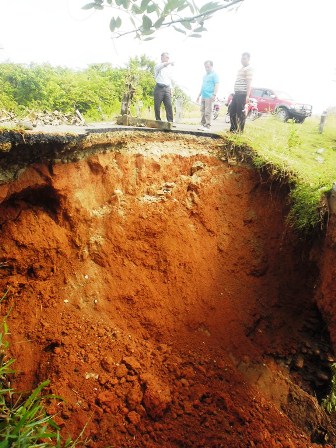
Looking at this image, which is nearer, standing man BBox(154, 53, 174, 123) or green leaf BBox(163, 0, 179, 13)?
green leaf BBox(163, 0, 179, 13)

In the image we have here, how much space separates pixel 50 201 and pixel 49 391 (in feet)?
5.61

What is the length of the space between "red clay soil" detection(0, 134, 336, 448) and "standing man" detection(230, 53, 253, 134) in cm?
119

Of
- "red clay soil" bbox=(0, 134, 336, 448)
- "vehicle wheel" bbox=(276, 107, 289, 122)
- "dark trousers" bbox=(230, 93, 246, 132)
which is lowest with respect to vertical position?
"red clay soil" bbox=(0, 134, 336, 448)

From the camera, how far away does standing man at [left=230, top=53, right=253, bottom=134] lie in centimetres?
469

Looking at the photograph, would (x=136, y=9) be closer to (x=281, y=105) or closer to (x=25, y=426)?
(x=25, y=426)

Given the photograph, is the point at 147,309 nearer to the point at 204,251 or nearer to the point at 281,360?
the point at 204,251

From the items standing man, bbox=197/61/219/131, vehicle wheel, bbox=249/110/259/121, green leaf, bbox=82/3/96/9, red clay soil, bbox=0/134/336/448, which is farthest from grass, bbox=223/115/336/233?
vehicle wheel, bbox=249/110/259/121

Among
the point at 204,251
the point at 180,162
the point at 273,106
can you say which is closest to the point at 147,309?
the point at 204,251

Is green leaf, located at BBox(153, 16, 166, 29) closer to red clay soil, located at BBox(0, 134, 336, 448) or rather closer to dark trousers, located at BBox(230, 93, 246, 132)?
red clay soil, located at BBox(0, 134, 336, 448)

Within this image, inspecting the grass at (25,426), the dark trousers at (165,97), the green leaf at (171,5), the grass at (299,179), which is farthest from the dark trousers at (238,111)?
the grass at (25,426)

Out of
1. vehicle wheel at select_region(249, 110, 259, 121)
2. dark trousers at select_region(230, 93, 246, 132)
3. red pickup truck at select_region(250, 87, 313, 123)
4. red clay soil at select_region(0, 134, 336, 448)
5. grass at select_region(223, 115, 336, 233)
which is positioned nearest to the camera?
red clay soil at select_region(0, 134, 336, 448)

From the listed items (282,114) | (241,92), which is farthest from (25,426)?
(282,114)

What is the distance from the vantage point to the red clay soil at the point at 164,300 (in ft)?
8.09

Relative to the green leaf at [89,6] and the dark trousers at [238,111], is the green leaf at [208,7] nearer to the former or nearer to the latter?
the green leaf at [89,6]
